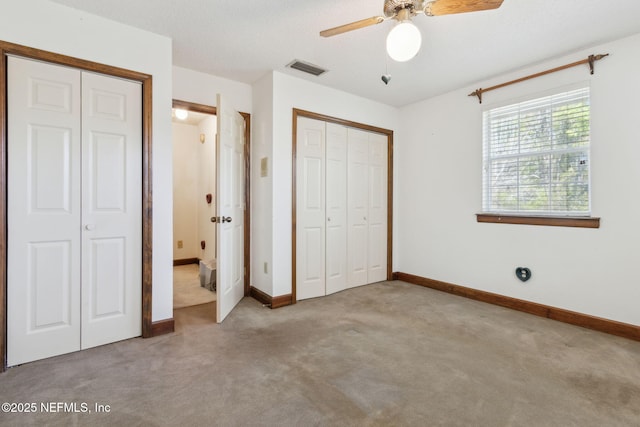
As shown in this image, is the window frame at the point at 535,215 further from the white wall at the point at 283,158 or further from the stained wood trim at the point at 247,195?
the stained wood trim at the point at 247,195

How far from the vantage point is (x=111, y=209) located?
231 centimetres

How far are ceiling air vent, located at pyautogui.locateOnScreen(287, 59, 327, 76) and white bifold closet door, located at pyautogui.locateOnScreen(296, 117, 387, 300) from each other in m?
0.50

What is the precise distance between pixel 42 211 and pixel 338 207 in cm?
274

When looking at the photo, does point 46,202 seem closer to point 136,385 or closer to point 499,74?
point 136,385

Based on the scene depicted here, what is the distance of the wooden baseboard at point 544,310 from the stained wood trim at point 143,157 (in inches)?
129

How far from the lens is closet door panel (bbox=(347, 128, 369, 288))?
3.88m

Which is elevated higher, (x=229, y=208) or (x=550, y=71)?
(x=550, y=71)

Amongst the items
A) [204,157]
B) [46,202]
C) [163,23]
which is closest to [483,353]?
[46,202]

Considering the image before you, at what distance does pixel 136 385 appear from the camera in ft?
5.87

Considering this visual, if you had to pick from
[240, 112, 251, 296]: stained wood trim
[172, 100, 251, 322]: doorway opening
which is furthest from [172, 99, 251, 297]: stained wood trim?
[172, 100, 251, 322]: doorway opening

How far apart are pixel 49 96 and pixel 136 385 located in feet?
6.64

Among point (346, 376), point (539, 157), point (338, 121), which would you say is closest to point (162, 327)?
point (346, 376)

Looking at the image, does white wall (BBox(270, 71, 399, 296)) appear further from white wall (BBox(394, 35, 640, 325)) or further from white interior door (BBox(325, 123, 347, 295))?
white wall (BBox(394, 35, 640, 325))

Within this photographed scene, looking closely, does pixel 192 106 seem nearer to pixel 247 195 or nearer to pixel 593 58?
pixel 247 195
